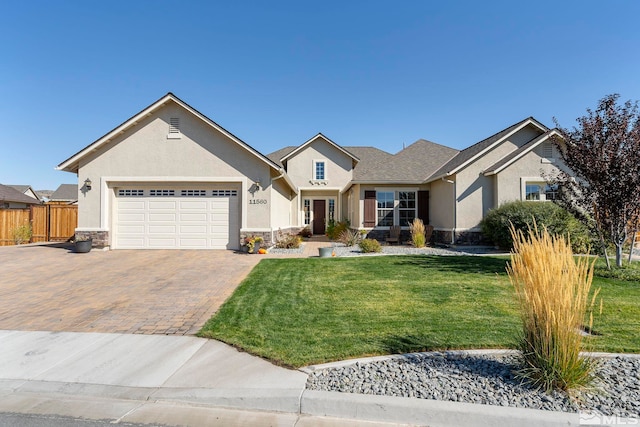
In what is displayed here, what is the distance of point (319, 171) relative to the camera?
76.9ft

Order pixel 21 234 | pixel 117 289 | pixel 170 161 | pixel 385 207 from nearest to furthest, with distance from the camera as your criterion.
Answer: pixel 117 289 → pixel 170 161 → pixel 21 234 → pixel 385 207

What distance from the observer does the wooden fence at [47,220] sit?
17.1 metres

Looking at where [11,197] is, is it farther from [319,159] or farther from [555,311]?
[555,311]

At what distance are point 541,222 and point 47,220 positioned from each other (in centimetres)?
2320

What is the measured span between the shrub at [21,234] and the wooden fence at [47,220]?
0.41 metres

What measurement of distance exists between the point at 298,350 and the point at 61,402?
2.44m

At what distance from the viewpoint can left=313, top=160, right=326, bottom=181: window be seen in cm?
2338

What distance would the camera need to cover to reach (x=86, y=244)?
13.0 meters

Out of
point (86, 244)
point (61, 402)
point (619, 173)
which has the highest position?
point (619, 173)

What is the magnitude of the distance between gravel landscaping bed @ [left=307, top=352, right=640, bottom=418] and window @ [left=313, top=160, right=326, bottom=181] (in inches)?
783

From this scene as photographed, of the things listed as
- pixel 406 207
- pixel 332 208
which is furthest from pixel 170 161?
pixel 332 208

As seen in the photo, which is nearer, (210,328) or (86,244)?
(210,328)

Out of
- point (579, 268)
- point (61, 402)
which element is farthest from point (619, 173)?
point (61, 402)

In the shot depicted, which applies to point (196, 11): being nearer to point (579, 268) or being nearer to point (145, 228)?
point (145, 228)
